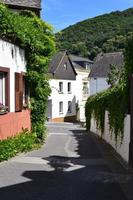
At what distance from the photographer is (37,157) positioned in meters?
16.4

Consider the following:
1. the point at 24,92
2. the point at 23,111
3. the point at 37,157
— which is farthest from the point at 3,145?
the point at 24,92

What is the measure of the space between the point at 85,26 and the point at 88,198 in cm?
11487

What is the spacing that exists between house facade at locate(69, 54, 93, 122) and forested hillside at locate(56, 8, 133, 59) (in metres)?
16.1

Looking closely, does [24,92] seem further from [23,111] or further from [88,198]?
[88,198]

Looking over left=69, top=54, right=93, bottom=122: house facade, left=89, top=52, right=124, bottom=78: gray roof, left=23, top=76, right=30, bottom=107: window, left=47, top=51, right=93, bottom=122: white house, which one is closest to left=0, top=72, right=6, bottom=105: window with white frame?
left=23, top=76, right=30, bottom=107: window

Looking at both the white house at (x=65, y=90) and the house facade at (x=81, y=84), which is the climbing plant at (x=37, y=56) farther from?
the house facade at (x=81, y=84)

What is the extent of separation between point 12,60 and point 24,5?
6.96 meters

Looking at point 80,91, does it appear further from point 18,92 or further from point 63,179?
point 63,179

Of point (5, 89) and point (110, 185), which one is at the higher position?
point (5, 89)

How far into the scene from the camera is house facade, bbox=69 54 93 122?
2963 inches

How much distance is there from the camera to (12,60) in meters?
19.5

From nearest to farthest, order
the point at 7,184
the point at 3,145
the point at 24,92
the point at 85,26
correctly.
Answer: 1. the point at 7,184
2. the point at 3,145
3. the point at 24,92
4. the point at 85,26

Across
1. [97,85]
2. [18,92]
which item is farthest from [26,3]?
[97,85]

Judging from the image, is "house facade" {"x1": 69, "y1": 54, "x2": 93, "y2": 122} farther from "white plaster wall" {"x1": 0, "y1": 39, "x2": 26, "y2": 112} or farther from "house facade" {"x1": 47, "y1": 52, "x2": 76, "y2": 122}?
"white plaster wall" {"x1": 0, "y1": 39, "x2": 26, "y2": 112}
